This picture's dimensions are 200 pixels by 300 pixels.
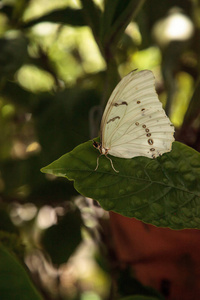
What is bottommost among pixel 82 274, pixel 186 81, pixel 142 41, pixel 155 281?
pixel 82 274

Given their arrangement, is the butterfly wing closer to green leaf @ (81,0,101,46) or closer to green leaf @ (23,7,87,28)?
green leaf @ (81,0,101,46)

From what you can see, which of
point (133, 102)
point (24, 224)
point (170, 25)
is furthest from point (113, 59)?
point (24, 224)

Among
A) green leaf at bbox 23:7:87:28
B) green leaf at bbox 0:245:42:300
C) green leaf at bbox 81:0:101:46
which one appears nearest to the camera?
green leaf at bbox 0:245:42:300

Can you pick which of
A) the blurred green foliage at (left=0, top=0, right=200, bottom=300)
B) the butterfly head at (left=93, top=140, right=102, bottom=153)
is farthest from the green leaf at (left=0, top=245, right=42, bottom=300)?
the butterfly head at (left=93, top=140, right=102, bottom=153)

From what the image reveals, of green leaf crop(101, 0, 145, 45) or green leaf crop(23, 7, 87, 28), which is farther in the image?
green leaf crop(23, 7, 87, 28)

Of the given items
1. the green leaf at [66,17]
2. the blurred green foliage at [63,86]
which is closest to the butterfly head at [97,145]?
the blurred green foliage at [63,86]

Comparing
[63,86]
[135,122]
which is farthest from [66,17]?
[135,122]

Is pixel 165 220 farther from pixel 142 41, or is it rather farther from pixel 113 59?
pixel 142 41
